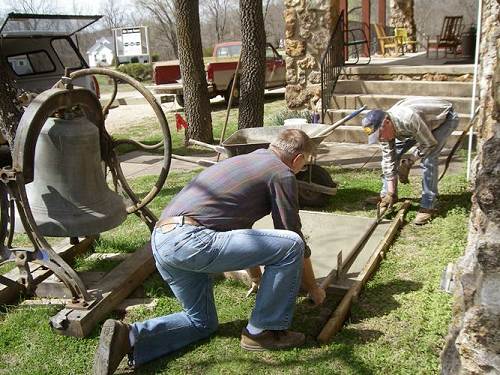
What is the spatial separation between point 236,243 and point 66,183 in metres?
1.46

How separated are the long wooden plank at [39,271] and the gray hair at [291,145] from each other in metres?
2.04

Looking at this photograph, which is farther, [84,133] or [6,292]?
[6,292]

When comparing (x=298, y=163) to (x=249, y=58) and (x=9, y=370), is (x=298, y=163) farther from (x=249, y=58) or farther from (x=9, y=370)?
(x=249, y=58)

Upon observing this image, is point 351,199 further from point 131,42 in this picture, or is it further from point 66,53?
point 131,42

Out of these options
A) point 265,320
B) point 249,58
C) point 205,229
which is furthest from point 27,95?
point 249,58

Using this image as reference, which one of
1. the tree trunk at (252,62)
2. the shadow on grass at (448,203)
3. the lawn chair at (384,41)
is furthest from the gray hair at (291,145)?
the lawn chair at (384,41)

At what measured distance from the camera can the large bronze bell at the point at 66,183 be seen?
360cm

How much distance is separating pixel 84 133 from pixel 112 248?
58.8 inches

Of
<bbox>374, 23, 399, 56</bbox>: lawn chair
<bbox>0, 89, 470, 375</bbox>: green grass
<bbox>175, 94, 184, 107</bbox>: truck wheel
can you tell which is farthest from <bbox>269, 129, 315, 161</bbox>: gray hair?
<bbox>374, 23, 399, 56</bbox>: lawn chair

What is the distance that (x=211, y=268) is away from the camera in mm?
2922

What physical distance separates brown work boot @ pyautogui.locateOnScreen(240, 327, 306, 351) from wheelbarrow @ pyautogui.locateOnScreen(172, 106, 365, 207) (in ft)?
7.77

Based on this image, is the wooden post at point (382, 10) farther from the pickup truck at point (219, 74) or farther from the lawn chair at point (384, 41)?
the pickup truck at point (219, 74)

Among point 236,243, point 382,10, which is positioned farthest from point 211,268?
point 382,10

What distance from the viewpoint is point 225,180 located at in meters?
2.97
